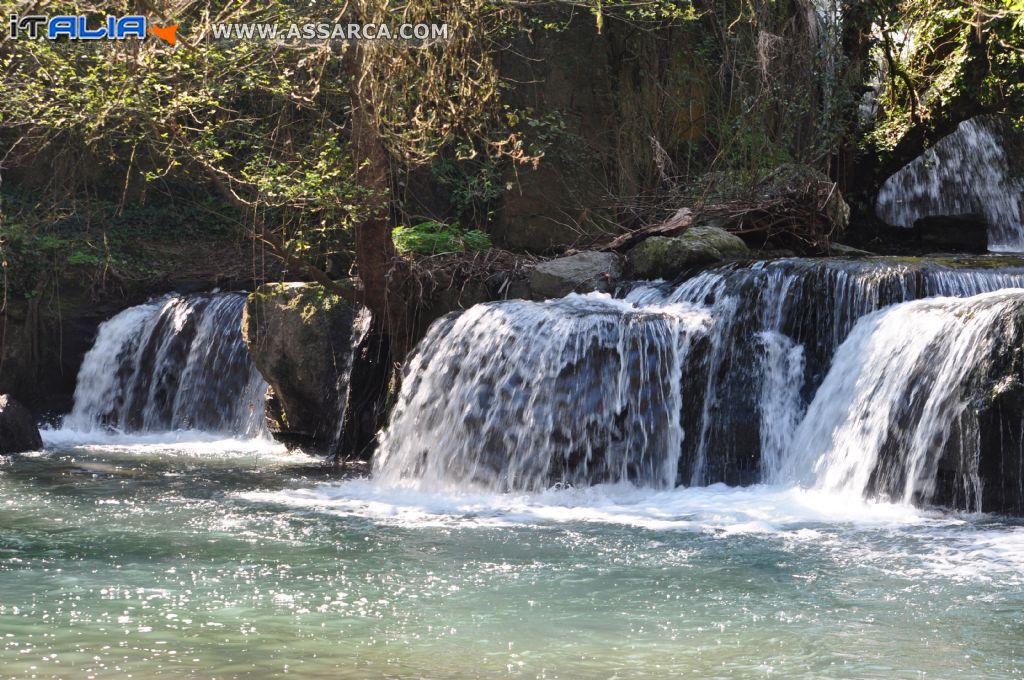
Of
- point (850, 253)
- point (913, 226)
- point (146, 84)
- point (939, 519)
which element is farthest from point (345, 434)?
point (913, 226)

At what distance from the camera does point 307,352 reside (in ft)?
40.1

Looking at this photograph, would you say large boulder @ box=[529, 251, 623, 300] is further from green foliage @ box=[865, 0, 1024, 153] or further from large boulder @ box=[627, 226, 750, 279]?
green foliage @ box=[865, 0, 1024, 153]

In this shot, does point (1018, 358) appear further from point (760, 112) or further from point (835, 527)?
point (760, 112)

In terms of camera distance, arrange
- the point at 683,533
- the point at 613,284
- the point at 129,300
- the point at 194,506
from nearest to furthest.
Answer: the point at 683,533, the point at 194,506, the point at 613,284, the point at 129,300

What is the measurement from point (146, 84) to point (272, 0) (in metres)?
1.44

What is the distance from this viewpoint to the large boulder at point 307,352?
12.2 m

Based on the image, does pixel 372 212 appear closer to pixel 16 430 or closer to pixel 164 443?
pixel 164 443

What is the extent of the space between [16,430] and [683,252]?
22.3 feet

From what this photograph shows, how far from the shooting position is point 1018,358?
7879 millimetres

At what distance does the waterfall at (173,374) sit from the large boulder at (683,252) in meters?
4.64

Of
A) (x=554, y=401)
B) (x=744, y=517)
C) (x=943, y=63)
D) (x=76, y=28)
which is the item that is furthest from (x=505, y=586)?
(x=943, y=63)

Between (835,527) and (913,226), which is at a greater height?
(913,226)

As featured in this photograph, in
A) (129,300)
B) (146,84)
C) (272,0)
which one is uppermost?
(272,0)

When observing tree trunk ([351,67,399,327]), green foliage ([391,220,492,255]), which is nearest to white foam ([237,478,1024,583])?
tree trunk ([351,67,399,327])
